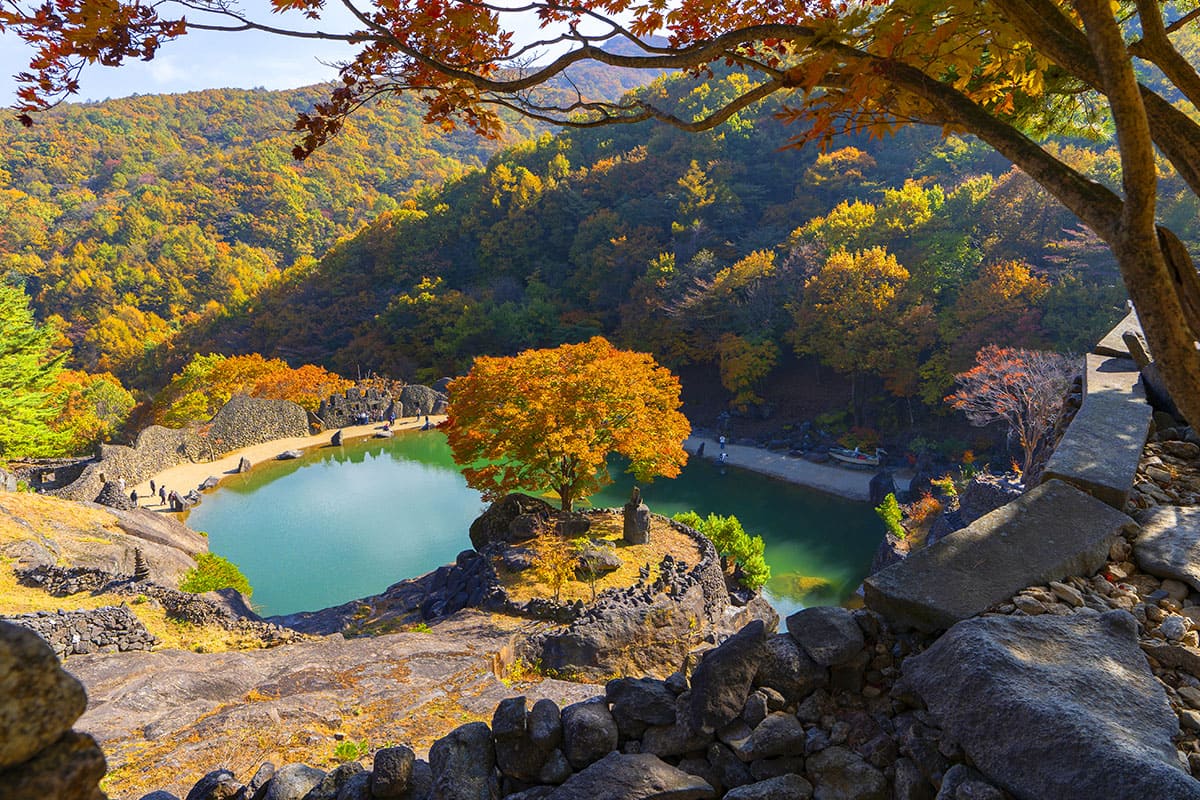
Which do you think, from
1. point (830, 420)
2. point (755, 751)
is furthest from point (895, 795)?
point (830, 420)

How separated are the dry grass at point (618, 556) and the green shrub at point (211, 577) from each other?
6.34 m

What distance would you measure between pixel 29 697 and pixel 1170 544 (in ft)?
15.1

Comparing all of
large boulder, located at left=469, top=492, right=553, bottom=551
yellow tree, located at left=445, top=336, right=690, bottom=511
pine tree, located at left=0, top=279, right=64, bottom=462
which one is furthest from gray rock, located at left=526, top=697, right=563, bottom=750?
pine tree, located at left=0, top=279, right=64, bottom=462

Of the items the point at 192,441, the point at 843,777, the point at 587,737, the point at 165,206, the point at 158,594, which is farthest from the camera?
the point at 165,206

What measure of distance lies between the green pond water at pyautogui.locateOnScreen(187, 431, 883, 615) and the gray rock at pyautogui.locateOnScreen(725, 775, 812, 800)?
13941mm

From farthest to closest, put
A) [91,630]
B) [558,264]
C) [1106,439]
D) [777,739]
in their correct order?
[558,264] < [91,630] < [1106,439] < [777,739]

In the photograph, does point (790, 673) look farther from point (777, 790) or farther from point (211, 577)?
point (211, 577)

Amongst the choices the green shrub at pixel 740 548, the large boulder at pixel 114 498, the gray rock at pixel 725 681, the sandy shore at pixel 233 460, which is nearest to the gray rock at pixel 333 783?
the gray rock at pixel 725 681

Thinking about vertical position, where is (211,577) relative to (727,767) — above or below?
below

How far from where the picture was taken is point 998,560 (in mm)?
3107

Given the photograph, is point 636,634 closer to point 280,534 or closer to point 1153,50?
point 1153,50

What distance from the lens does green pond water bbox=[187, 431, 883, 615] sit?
16688mm

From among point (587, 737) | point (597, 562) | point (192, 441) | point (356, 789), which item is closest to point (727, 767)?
point (587, 737)

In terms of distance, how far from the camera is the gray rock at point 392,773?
122 inches
